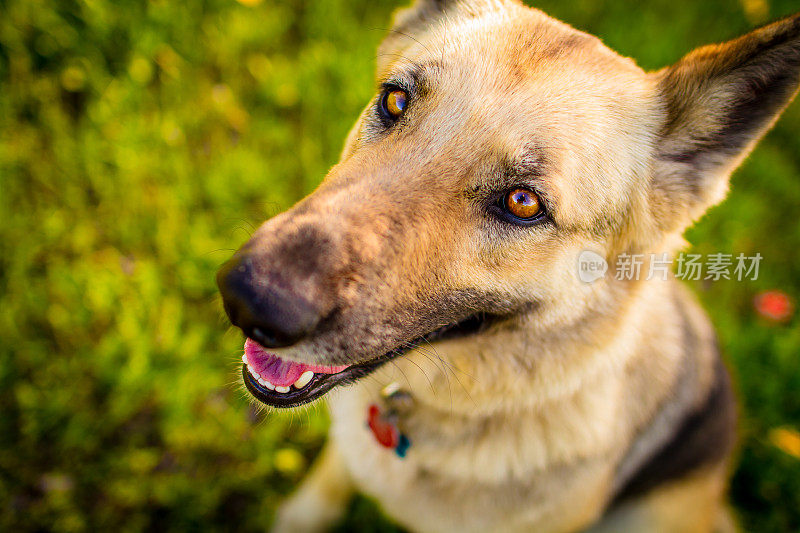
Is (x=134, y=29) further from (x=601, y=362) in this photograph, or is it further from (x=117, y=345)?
(x=601, y=362)

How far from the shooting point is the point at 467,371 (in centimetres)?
202

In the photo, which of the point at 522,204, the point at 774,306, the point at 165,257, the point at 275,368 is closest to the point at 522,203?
the point at 522,204

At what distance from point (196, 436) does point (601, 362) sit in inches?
89.6

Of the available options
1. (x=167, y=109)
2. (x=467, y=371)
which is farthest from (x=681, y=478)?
(x=167, y=109)

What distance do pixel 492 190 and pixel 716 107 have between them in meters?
0.92

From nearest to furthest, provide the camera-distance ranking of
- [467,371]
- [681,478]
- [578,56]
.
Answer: [578,56] < [467,371] < [681,478]

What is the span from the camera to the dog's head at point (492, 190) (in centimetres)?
150

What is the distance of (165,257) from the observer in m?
3.21

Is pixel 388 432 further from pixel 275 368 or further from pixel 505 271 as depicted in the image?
pixel 505 271

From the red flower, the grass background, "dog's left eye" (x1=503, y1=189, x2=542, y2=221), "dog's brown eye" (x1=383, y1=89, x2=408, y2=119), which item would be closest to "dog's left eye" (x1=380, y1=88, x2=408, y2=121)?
"dog's brown eye" (x1=383, y1=89, x2=408, y2=119)

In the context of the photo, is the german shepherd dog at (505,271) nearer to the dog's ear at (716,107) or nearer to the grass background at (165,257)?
the dog's ear at (716,107)

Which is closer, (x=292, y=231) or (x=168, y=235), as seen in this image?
(x=292, y=231)

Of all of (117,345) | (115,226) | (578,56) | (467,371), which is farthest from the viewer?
(115,226)

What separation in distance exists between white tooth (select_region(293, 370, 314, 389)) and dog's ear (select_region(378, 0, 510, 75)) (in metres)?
1.37
